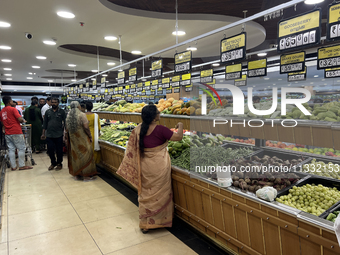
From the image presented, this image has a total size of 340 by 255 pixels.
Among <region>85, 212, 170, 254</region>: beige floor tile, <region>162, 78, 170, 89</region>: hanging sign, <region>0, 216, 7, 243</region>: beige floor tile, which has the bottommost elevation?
<region>85, 212, 170, 254</region>: beige floor tile

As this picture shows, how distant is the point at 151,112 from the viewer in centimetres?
314

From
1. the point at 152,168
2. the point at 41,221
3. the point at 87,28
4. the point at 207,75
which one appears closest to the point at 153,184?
the point at 152,168

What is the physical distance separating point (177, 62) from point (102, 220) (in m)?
3.28

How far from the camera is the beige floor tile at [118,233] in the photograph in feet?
9.69

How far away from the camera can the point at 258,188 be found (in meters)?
2.48

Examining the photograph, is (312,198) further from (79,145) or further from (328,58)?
(79,145)

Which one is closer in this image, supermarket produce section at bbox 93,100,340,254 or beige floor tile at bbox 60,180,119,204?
supermarket produce section at bbox 93,100,340,254

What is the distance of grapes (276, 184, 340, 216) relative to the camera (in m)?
2.18

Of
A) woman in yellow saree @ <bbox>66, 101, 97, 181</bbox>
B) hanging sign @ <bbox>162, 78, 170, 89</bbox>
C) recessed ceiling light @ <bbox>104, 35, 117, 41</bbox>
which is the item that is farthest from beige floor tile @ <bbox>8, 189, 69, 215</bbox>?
hanging sign @ <bbox>162, 78, 170, 89</bbox>

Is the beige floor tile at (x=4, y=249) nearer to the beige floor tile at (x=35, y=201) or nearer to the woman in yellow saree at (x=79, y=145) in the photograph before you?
the beige floor tile at (x=35, y=201)

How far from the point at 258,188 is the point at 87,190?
3522 mm

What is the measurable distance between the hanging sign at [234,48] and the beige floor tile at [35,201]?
362 centimetres

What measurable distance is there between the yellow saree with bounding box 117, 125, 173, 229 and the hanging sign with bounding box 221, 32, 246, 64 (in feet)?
5.64

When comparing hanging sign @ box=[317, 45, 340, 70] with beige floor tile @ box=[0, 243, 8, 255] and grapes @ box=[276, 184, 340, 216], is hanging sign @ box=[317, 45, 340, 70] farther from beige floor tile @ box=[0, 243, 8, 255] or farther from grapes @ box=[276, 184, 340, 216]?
beige floor tile @ box=[0, 243, 8, 255]
